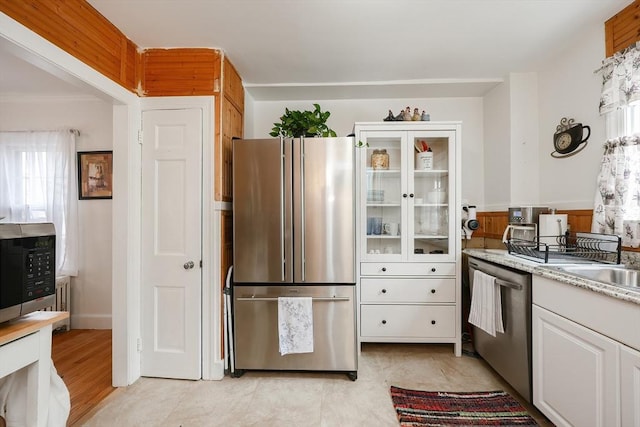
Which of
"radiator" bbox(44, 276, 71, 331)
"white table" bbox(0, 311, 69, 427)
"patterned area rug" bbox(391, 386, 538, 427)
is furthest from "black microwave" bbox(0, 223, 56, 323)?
"radiator" bbox(44, 276, 71, 331)

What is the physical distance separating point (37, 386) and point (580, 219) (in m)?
3.29

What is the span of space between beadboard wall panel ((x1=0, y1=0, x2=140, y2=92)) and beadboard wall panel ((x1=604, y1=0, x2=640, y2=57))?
328cm

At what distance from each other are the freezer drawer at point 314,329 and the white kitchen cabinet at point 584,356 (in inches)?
44.8

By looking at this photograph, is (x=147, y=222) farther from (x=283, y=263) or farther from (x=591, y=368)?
(x=591, y=368)

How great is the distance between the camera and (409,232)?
98.0 inches

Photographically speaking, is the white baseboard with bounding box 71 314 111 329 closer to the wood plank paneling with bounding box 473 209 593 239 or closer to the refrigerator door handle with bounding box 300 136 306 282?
the refrigerator door handle with bounding box 300 136 306 282

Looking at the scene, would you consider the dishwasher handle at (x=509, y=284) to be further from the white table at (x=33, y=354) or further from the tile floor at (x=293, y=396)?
the white table at (x=33, y=354)

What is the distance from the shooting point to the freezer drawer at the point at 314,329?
2066mm

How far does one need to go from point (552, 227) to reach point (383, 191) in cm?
131

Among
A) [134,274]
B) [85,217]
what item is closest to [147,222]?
[134,274]

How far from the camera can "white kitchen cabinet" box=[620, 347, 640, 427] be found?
1.08 metres

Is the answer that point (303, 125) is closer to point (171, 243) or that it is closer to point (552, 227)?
point (171, 243)

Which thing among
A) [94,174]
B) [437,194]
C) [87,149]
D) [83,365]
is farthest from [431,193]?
[87,149]

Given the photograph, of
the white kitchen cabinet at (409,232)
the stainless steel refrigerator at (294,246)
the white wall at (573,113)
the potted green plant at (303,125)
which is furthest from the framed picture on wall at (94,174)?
the white wall at (573,113)
